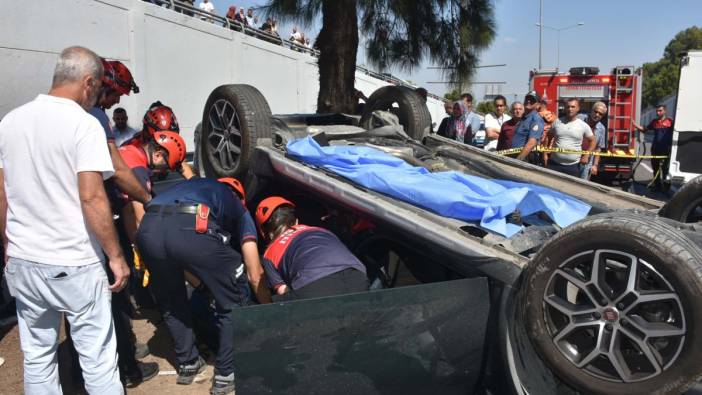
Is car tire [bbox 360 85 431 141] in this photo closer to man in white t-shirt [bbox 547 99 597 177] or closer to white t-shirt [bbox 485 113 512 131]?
man in white t-shirt [bbox 547 99 597 177]

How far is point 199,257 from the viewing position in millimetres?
3182

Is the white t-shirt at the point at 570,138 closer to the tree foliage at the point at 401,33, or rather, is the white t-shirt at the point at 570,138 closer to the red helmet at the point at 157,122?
the tree foliage at the point at 401,33

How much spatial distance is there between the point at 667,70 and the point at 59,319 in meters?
55.7

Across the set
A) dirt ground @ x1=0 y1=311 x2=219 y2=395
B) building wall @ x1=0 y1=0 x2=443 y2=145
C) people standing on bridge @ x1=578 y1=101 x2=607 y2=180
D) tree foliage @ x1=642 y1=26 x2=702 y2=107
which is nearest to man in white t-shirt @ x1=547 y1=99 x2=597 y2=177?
people standing on bridge @ x1=578 y1=101 x2=607 y2=180

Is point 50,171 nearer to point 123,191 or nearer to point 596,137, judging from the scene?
point 123,191

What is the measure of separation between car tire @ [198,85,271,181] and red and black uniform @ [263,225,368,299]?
0.99 m

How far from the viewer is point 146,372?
366 centimetres

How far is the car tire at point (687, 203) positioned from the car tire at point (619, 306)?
115 centimetres

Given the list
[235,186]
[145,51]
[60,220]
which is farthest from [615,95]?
[60,220]

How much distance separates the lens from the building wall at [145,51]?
7.61 meters

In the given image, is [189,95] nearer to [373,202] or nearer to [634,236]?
[373,202]

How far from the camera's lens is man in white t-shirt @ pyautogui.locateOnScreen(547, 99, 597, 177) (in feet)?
22.5

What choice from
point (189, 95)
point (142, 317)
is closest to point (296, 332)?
point (142, 317)

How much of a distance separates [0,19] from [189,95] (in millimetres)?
4924
